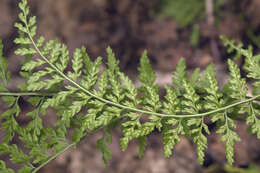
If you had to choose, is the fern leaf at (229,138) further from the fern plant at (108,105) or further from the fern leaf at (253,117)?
the fern leaf at (253,117)

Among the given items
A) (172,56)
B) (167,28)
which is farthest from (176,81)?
(167,28)

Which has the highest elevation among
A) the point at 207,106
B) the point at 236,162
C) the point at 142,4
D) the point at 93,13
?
the point at 142,4

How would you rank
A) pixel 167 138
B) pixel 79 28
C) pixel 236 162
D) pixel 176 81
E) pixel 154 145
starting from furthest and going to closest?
pixel 79 28
pixel 154 145
pixel 236 162
pixel 176 81
pixel 167 138

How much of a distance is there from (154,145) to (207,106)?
227 cm

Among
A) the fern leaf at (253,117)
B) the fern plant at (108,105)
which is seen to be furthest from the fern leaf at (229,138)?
the fern leaf at (253,117)

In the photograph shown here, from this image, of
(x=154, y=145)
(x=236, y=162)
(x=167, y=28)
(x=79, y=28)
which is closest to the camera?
(x=236, y=162)

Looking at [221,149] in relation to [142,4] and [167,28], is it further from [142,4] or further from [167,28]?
[142,4]

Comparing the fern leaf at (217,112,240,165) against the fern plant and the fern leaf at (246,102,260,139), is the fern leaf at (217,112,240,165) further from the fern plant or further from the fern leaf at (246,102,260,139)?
the fern leaf at (246,102,260,139)

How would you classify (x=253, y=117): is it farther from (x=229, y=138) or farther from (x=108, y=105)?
(x=108, y=105)

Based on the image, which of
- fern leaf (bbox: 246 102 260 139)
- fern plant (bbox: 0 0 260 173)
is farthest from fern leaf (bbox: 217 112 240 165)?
fern leaf (bbox: 246 102 260 139)

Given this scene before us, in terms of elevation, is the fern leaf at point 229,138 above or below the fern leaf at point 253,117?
below

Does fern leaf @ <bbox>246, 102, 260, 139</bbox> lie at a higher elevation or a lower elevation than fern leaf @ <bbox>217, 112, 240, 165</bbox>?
higher

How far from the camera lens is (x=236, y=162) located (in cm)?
348

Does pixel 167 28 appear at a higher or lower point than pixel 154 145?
higher
